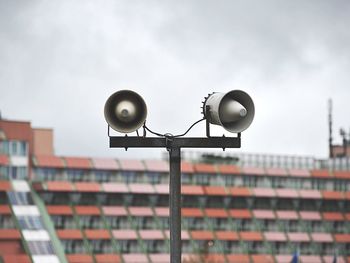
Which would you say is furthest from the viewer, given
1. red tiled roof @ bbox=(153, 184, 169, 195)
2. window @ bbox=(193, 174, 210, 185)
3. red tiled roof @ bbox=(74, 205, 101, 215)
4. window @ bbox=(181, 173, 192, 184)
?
window @ bbox=(193, 174, 210, 185)

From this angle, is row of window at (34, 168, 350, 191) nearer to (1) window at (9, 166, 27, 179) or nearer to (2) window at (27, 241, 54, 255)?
(1) window at (9, 166, 27, 179)

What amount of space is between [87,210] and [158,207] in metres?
10.6

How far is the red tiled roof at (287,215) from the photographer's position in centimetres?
15470

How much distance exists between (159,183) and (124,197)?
533 centimetres

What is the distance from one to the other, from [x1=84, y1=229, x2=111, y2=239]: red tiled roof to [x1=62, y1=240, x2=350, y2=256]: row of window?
22.4 inches

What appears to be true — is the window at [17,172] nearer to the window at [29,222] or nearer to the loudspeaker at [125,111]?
the window at [29,222]

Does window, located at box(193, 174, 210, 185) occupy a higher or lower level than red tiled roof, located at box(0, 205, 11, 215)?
higher

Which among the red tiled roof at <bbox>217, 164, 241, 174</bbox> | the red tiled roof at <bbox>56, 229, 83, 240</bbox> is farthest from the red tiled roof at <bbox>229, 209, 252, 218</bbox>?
the red tiled roof at <bbox>56, 229, 83, 240</bbox>

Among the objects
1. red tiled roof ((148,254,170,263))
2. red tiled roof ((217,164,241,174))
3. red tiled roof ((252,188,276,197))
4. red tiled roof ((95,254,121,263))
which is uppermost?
red tiled roof ((217,164,241,174))

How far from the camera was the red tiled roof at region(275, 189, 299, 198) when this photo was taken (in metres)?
155

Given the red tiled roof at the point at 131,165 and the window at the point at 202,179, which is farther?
the window at the point at 202,179

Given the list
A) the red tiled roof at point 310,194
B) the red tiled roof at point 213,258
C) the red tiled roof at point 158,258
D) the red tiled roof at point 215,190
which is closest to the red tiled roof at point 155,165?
the red tiled roof at point 215,190

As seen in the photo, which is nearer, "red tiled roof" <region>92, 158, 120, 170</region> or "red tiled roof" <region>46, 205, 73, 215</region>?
"red tiled roof" <region>46, 205, 73, 215</region>

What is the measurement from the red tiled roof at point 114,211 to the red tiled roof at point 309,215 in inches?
1094
